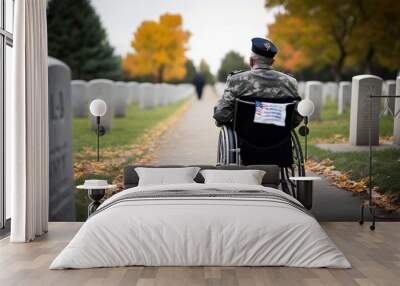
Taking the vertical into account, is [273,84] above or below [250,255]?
above

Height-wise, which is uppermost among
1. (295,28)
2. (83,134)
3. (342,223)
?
(295,28)

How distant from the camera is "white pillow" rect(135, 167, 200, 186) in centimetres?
532

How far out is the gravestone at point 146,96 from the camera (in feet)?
22.7

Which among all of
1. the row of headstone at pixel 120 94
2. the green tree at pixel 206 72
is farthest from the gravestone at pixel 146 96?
the green tree at pixel 206 72

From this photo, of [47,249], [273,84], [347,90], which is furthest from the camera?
[347,90]

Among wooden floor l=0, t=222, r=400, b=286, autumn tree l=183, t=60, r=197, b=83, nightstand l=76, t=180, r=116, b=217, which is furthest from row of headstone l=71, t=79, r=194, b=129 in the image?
wooden floor l=0, t=222, r=400, b=286

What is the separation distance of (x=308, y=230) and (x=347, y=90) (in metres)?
2.98

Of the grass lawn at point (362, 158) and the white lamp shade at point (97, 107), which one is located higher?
the white lamp shade at point (97, 107)

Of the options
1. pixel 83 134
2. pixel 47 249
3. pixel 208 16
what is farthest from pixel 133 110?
pixel 47 249

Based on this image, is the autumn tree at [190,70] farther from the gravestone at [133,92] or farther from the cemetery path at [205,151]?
the gravestone at [133,92]

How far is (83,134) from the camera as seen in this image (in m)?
6.43

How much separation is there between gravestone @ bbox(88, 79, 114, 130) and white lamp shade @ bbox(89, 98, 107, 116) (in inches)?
15.0

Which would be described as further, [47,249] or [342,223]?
[342,223]

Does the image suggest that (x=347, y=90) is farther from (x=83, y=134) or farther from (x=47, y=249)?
(x=47, y=249)
